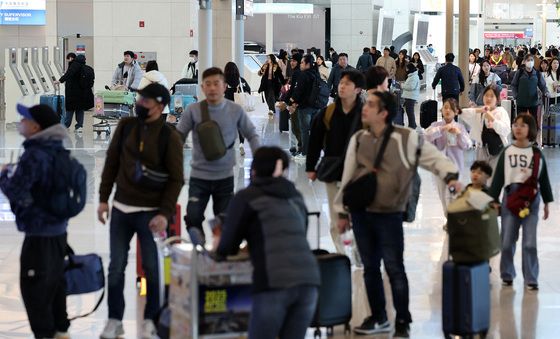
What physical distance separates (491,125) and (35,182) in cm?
586

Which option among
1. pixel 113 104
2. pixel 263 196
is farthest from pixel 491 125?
pixel 113 104

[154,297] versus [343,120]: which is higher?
[343,120]

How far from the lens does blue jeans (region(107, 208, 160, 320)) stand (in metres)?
7.43

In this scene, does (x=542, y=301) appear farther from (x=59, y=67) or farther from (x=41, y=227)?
(x=59, y=67)

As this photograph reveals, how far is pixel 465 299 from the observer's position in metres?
7.25

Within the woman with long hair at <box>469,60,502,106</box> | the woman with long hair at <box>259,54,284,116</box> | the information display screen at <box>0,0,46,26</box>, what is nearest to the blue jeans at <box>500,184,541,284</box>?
the woman with long hair at <box>469,60,502,106</box>

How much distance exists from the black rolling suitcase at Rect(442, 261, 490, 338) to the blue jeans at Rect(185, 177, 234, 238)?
6.81ft

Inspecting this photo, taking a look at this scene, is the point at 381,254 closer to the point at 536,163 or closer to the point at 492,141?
the point at 536,163

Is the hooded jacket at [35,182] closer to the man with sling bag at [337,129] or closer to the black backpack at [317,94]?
the man with sling bag at [337,129]

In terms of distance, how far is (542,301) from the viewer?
8.95m

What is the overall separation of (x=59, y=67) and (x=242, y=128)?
812 inches

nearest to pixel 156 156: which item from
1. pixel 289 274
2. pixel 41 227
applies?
pixel 41 227

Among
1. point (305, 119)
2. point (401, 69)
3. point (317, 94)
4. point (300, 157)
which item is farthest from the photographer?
point (401, 69)

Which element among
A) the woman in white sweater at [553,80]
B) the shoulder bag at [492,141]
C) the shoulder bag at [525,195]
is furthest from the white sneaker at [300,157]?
the shoulder bag at [525,195]
